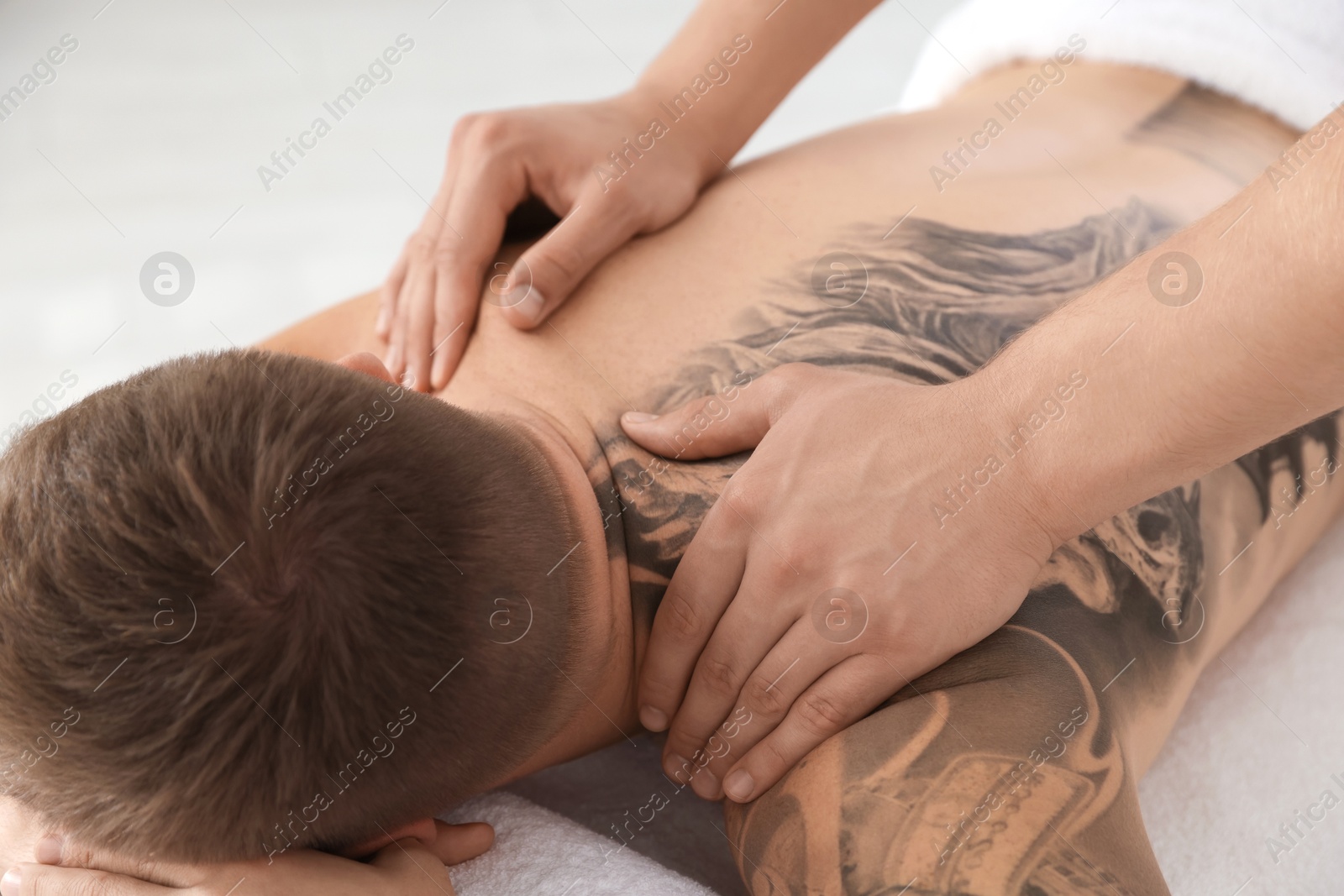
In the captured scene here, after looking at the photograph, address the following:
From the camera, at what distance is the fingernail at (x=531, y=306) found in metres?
1.06

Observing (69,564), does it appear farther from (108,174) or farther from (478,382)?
(108,174)

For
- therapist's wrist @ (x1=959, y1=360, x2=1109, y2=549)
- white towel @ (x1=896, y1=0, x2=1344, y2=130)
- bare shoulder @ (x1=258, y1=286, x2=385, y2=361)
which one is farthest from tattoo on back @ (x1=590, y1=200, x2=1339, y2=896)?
bare shoulder @ (x1=258, y1=286, x2=385, y2=361)

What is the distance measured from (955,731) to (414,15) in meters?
2.56

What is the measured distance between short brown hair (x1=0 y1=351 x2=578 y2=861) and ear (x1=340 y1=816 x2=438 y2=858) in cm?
7

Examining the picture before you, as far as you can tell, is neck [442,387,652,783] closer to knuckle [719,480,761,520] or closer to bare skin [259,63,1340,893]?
bare skin [259,63,1340,893]

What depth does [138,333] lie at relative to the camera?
1.90m

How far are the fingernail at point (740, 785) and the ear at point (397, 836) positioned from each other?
10.1 inches

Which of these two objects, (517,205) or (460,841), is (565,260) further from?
(460,841)

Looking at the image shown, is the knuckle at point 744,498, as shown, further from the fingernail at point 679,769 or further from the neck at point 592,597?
the fingernail at point 679,769

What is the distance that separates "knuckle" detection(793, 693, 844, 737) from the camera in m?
0.79

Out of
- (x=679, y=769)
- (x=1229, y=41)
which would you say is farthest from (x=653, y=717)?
(x=1229, y=41)

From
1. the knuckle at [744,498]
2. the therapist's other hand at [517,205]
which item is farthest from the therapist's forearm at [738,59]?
the knuckle at [744,498]

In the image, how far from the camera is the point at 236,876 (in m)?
0.74

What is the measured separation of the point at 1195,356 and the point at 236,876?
80 centimetres
